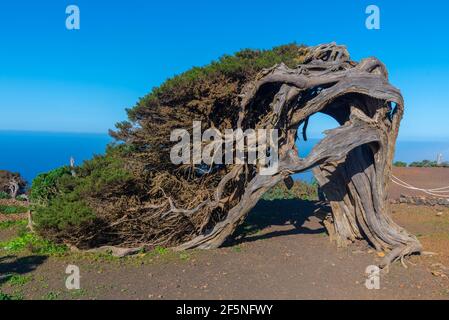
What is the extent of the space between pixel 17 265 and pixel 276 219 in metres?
6.90

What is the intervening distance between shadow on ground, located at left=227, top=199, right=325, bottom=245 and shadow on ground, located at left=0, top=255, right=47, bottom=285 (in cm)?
422

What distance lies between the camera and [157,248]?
8195 mm

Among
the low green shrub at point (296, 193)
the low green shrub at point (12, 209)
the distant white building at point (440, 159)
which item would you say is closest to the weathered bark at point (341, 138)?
the low green shrub at point (296, 193)

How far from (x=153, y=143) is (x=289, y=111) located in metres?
3.15

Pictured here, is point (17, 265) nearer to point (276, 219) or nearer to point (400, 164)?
point (276, 219)

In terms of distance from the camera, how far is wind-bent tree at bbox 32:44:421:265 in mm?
7383

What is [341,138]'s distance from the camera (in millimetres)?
7250

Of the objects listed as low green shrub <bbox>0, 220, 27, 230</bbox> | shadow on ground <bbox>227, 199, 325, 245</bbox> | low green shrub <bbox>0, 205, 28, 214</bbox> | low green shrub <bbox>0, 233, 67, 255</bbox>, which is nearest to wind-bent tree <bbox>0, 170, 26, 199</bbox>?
low green shrub <bbox>0, 205, 28, 214</bbox>

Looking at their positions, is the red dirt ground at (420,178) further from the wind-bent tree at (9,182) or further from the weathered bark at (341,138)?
the wind-bent tree at (9,182)

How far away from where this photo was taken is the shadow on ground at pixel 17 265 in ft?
22.5

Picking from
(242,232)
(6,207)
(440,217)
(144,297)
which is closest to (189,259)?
(144,297)

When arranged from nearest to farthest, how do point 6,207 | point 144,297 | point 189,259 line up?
point 144,297 → point 189,259 → point 6,207

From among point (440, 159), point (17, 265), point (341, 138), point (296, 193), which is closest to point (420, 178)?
point (440, 159)
